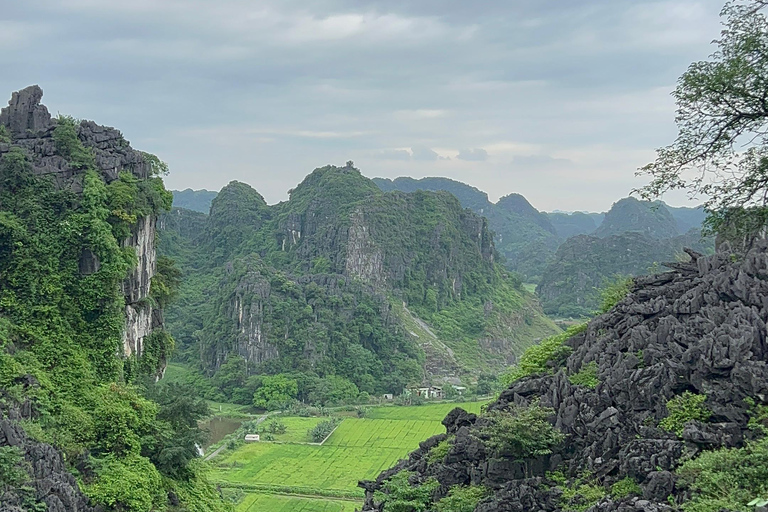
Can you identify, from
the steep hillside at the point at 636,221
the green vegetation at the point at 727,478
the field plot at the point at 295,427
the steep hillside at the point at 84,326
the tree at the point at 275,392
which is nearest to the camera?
the green vegetation at the point at 727,478

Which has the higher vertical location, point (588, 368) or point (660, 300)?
point (660, 300)

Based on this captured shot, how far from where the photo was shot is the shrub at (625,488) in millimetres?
8492

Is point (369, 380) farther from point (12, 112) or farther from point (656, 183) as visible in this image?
point (656, 183)

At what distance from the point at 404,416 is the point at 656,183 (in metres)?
36.3

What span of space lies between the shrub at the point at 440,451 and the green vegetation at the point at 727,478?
4792 millimetres

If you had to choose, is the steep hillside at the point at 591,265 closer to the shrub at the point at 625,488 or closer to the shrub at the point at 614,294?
the shrub at the point at 614,294

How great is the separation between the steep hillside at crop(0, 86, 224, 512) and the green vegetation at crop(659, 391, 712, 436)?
1007 centimetres

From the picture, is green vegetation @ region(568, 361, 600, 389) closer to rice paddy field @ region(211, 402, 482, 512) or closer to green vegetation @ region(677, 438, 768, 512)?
green vegetation @ region(677, 438, 768, 512)

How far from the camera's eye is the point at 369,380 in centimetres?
5719

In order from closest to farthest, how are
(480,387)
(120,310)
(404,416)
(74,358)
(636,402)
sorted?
1. (636,402)
2. (74,358)
3. (120,310)
4. (404,416)
5. (480,387)

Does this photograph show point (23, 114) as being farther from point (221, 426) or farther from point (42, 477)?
point (221, 426)

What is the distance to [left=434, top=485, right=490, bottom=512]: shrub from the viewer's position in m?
10.0

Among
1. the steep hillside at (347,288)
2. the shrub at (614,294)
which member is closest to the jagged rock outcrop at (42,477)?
the shrub at (614,294)

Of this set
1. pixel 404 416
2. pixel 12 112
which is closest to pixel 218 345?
pixel 404 416
